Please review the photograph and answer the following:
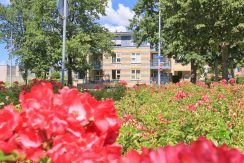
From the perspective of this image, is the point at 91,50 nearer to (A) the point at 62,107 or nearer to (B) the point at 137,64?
(B) the point at 137,64

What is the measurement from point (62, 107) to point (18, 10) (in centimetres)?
5521

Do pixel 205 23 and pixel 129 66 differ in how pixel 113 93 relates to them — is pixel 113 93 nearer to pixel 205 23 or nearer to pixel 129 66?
pixel 205 23

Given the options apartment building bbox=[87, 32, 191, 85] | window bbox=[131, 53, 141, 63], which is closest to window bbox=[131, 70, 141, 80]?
apartment building bbox=[87, 32, 191, 85]

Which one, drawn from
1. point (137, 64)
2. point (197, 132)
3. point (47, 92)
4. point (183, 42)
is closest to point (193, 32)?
→ point (183, 42)

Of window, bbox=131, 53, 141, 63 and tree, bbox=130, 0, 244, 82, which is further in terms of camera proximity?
window, bbox=131, 53, 141, 63

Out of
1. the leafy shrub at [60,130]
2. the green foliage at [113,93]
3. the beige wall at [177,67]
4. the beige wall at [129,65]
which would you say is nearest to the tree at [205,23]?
the green foliage at [113,93]

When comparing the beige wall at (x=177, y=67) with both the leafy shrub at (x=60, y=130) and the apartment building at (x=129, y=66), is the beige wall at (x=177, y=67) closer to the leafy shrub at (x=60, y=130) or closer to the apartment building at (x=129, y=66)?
the apartment building at (x=129, y=66)

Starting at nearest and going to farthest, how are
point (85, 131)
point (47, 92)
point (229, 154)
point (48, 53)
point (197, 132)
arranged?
point (229, 154)
point (85, 131)
point (47, 92)
point (197, 132)
point (48, 53)

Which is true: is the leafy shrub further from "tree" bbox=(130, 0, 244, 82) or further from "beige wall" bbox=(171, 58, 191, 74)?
"beige wall" bbox=(171, 58, 191, 74)

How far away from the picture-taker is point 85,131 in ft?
4.60

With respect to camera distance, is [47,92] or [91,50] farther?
[91,50]

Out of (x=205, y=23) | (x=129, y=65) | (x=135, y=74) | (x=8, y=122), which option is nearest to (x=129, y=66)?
(x=129, y=65)

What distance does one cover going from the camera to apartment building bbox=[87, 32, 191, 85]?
64.4 m

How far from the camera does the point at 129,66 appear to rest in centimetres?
6481
